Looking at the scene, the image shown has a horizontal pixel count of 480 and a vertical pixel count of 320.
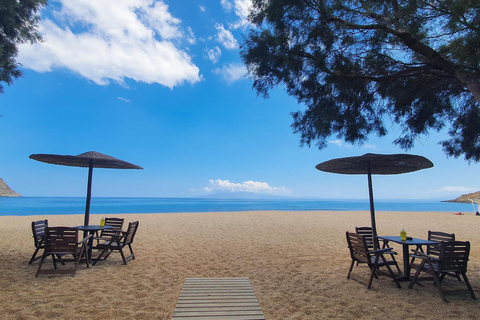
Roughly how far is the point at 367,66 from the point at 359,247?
2.89m

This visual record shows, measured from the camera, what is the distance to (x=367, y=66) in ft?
14.1

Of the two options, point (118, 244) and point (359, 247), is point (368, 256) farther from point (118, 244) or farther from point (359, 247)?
point (118, 244)

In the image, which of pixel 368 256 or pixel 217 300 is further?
pixel 368 256

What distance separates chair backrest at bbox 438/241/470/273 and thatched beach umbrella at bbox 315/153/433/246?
55.2 inches

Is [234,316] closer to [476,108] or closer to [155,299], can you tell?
[155,299]

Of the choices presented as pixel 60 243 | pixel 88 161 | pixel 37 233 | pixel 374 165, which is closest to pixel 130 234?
pixel 60 243

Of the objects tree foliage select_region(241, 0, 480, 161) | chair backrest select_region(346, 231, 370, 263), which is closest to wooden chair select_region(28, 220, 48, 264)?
tree foliage select_region(241, 0, 480, 161)

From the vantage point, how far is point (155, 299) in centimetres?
337

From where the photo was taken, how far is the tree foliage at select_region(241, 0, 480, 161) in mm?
3334

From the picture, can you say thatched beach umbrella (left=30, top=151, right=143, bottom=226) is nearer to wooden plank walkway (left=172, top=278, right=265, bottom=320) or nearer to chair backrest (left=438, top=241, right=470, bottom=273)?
wooden plank walkway (left=172, top=278, right=265, bottom=320)

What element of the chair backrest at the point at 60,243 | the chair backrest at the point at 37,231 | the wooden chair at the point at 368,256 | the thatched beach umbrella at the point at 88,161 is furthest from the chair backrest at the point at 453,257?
the chair backrest at the point at 37,231

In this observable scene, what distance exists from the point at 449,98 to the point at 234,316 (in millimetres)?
4950

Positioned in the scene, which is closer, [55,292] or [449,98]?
[55,292]

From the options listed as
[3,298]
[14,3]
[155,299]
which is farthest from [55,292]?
[14,3]
